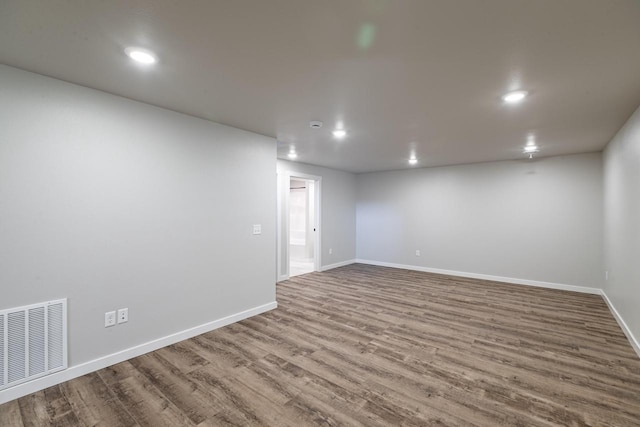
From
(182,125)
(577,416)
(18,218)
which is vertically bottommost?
(577,416)

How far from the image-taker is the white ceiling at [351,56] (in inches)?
57.9

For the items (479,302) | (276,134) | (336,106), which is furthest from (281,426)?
(479,302)

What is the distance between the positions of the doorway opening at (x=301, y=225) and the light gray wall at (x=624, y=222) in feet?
17.4

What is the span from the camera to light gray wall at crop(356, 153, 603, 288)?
494 cm

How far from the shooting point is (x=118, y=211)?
2631mm

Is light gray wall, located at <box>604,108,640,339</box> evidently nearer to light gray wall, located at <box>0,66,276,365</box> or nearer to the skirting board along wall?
the skirting board along wall

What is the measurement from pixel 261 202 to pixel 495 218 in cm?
464

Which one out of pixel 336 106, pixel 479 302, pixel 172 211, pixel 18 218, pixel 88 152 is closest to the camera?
pixel 18 218

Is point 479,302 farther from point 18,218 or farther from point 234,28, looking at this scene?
point 18,218

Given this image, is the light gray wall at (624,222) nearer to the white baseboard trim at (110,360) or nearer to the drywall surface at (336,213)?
the white baseboard trim at (110,360)

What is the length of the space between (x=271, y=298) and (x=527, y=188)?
502cm

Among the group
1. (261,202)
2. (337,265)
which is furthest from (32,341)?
(337,265)

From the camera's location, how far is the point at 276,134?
12.6 feet

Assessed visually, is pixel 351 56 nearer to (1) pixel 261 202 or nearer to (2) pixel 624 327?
(1) pixel 261 202
